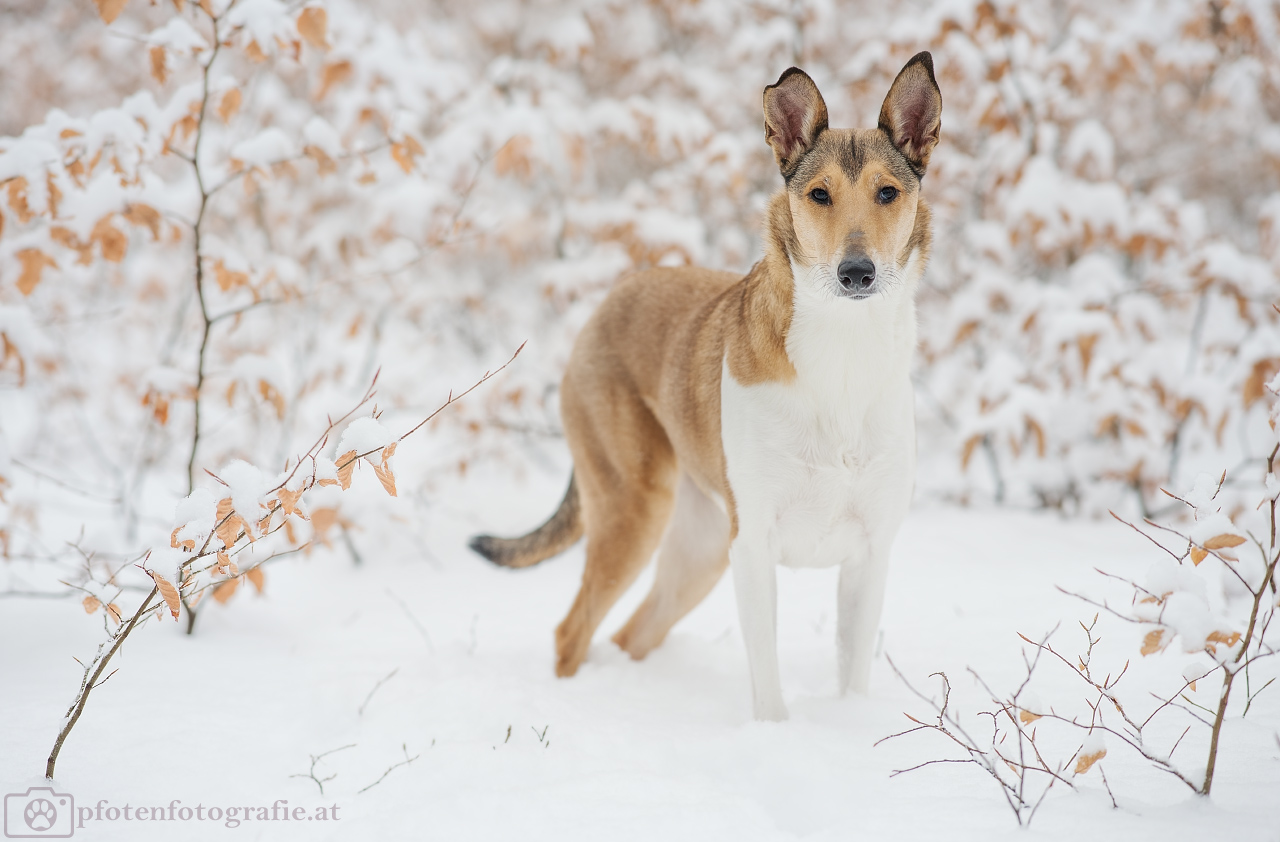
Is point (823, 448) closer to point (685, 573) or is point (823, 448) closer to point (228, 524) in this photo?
point (685, 573)

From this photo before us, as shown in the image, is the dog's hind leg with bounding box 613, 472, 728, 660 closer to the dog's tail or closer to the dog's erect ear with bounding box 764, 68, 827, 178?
the dog's tail

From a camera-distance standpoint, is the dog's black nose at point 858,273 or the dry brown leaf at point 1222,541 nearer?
the dry brown leaf at point 1222,541

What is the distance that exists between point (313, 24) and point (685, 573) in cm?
250

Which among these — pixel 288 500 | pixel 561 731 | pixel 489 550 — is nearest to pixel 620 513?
pixel 489 550

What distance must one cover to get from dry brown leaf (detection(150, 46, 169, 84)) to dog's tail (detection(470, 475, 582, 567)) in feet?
6.76

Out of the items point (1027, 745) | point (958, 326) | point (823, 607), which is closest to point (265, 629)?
point (823, 607)

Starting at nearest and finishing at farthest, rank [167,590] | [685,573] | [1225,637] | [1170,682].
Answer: [1225,637] → [167,590] → [1170,682] → [685,573]

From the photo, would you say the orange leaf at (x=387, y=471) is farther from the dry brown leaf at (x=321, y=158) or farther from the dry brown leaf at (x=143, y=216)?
the dry brown leaf at (x=321, y=158)

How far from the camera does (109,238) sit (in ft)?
9.32

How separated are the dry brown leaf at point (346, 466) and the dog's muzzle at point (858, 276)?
1361mm

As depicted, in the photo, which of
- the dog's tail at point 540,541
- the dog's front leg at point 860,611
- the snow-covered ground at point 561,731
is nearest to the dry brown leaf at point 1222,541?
the snow-covered ground at point 561,731

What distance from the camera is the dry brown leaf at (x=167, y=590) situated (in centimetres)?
181

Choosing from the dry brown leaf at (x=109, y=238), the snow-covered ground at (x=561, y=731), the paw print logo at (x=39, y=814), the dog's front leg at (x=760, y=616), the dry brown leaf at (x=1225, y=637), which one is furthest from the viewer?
the dry brown leaf at (x=109, y=238)

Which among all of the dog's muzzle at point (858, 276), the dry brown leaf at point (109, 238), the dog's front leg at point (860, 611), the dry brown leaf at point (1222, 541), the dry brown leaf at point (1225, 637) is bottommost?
the dog's front leg at point (860, 611)
